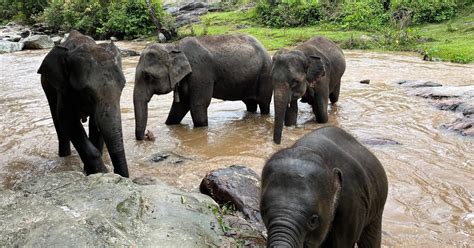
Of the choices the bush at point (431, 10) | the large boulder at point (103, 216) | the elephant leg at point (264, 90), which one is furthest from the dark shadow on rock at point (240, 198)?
the bush at point (431, 10)

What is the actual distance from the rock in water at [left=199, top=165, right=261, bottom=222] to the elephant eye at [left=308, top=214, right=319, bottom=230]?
1.72 meters

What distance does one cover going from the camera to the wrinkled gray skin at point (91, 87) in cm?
496

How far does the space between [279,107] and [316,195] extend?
15.0 feet

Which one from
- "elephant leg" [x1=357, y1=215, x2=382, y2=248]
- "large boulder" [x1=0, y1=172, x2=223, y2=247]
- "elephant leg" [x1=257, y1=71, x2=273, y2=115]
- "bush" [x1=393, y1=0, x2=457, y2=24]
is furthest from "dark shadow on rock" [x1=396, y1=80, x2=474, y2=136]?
"bush" [x1=393, y1=0, x2=457, y2=24]

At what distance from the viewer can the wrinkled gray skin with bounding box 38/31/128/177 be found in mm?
4961

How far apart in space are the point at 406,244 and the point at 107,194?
2.37 metres

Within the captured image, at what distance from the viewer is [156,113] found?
946cm

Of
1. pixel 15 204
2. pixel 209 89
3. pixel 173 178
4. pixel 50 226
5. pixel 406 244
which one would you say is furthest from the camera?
pixel 209 89

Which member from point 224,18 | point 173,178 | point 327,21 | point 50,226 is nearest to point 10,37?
point 224,18

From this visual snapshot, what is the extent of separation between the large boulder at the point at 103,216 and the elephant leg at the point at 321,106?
169 inches

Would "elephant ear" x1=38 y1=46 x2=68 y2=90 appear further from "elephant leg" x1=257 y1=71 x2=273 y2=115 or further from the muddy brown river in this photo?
"elephant leg" x1=257 y1=71 x2=273 y2=115

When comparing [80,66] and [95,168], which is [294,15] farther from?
[80,66]

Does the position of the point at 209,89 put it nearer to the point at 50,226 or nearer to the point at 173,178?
the point at 173,178

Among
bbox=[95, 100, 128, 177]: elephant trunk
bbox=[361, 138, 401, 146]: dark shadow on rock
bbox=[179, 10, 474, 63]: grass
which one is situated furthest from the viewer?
bbox=[179, 10, 474, 63]: grass
